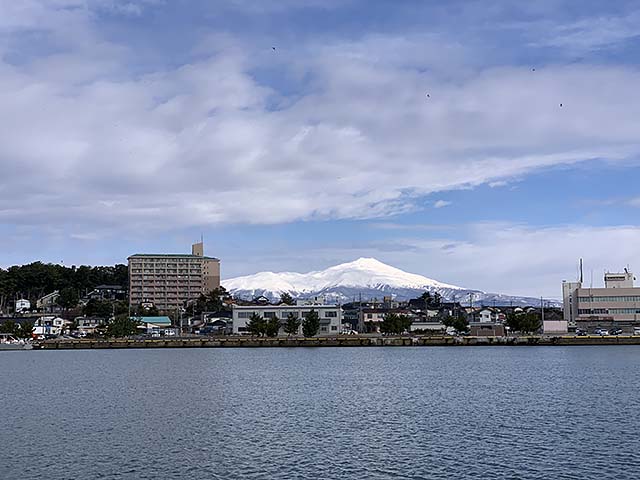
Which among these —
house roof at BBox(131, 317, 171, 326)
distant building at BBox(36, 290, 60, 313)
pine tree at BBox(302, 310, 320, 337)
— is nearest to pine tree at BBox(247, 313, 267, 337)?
pine tree at BBox(302, 310, 320, 337)

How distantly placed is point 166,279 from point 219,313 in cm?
2979

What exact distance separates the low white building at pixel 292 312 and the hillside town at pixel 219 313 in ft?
0.50

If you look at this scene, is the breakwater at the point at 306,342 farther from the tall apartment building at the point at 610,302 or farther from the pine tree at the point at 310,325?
the tall apartment building at the point at 610,302

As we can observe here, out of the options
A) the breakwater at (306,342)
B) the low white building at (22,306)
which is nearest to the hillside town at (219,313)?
the low white building at (22,306)

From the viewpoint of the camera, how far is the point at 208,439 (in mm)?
29594

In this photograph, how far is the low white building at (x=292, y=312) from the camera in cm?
11881

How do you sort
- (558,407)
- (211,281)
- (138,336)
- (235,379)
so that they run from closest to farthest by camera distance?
(558,407)
(235,379)
(138,336)
(211,281)

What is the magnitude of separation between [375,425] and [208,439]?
710cm

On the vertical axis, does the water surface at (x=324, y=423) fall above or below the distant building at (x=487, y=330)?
below

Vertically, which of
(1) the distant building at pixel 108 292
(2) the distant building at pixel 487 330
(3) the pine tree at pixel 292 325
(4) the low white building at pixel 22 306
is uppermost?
(1) the distant building at pixel 108 292

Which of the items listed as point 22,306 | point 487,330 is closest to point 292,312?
point 487,330

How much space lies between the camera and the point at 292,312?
11862 centimetres

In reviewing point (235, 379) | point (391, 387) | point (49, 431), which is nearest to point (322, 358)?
point (235, 379)

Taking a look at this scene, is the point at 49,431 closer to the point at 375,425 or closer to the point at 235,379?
the point at 375,425
